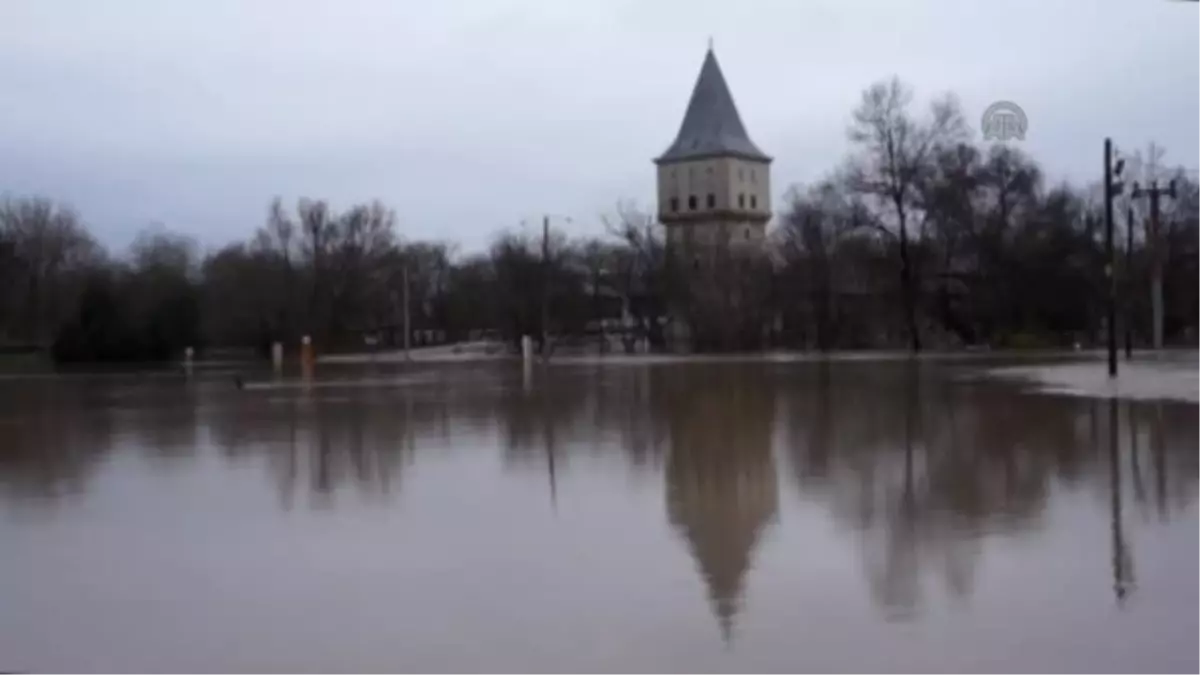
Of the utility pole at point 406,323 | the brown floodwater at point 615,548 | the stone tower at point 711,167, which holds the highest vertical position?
the stone tower at point 711,167

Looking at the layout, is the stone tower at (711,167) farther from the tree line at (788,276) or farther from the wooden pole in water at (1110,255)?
the wooden pole in water at (1110,255)

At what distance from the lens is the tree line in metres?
60.1

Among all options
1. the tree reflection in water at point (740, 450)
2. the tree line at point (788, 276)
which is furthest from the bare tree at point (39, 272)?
the tree reflection in water at point (740, 450)

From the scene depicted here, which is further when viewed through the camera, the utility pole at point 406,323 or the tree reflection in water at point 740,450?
the utility pole at point 406,323

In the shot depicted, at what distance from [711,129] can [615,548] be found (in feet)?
337

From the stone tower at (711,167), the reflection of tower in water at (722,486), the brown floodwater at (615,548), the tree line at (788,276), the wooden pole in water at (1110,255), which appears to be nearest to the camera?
the brown floodwater at (615,548)

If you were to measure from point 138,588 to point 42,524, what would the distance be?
306 cm

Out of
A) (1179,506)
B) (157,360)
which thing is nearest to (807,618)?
(1179,506)

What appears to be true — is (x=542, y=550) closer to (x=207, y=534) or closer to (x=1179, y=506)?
(x=207, y=534)

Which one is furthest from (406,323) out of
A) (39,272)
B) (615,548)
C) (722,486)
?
(615,548)

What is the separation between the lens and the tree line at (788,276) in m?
60.1

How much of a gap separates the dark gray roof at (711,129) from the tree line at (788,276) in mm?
29099

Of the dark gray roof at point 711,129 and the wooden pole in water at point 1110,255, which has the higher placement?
the dark gray roof at point 711,129

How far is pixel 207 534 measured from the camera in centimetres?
994
